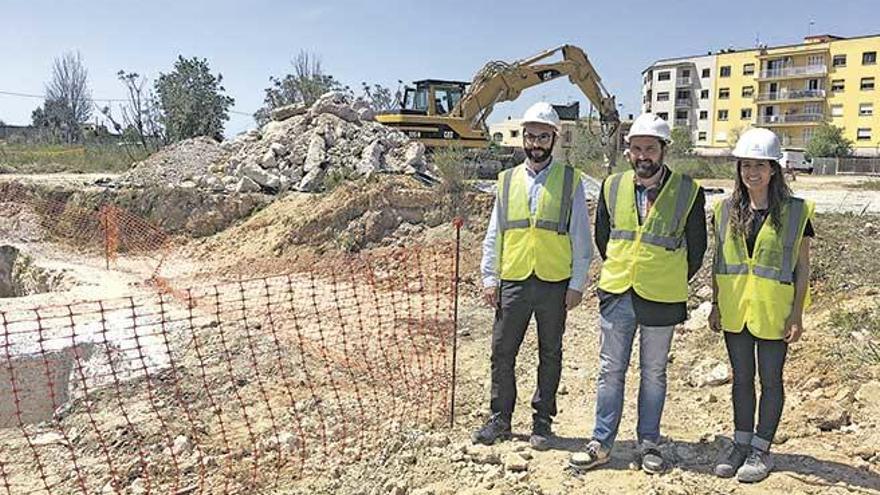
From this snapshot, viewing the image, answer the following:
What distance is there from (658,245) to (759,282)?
19.3 inches

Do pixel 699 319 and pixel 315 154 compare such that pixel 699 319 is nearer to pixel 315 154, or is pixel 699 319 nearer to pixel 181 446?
pixel 181 446

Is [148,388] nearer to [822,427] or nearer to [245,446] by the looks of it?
[245,446]

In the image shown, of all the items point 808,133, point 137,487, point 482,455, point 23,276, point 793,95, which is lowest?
point 137,487

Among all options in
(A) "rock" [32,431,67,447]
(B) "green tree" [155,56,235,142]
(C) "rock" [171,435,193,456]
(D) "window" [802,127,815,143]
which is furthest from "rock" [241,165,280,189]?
(D) "window" [802,127,815,143]

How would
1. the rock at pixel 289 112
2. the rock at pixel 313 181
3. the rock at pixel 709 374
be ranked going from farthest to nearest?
the rock at pixel 289 112
the rock at pixel 313 181
the rock at pixel 709 374

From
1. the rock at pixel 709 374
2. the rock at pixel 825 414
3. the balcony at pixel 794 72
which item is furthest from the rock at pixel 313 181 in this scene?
the balcony at pixel 794 72

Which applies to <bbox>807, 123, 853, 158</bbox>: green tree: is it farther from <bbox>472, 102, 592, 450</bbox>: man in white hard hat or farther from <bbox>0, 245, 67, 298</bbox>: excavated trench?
<bbox>472, 102, 592, 450</bbox>: man in white hard hat

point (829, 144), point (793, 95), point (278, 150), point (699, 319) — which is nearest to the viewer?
point (699, 319)

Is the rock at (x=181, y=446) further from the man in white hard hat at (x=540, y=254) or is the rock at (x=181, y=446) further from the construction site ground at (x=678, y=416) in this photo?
the man in white hard hat at (x=540, y=254)

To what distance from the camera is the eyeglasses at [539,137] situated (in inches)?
152

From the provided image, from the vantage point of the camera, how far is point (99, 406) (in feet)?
21.1

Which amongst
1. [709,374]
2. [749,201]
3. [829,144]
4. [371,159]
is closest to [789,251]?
[749,201]

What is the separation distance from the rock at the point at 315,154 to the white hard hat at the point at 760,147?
1230 cm

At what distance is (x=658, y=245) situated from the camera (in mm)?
3521
